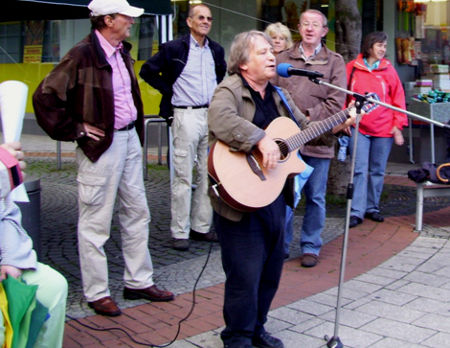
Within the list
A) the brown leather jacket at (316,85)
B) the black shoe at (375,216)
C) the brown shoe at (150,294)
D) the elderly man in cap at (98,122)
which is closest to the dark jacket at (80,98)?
the elderly man in cap at (98,122)

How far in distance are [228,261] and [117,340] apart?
3.04ft

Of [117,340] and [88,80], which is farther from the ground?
[88,80]

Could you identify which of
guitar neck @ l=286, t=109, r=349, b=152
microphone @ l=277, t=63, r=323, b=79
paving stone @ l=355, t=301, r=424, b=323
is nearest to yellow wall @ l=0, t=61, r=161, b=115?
paving stone @ l=355, t=301, r=424, b=323

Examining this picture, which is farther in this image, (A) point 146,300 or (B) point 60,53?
(B) point 60,53

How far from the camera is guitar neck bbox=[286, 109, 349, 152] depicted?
390 centimetres

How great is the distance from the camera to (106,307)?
448cm

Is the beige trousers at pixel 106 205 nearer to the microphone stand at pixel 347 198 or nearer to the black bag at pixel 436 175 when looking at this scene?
the microphone stand at pixel 347 198

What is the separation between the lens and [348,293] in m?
5.01

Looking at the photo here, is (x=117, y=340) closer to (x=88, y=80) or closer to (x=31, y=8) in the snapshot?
(x=88, y=80)

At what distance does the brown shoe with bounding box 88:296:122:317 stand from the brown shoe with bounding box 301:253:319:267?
176cm

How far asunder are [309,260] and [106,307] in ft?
6.22

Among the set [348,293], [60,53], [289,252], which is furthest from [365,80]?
[60,53]

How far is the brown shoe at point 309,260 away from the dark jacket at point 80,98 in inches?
82.3

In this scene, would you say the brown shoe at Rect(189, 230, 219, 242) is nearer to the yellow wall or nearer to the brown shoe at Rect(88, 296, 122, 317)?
the brown shoe at Rect(88, 296, 122, 317)
